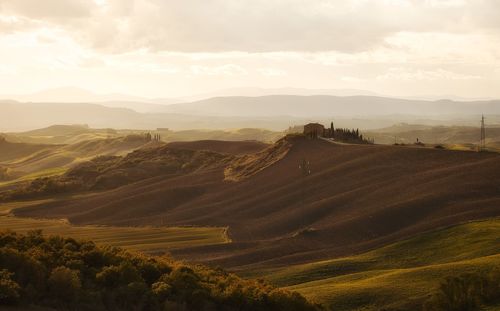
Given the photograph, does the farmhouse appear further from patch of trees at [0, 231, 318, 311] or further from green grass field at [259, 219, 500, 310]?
patch of trees at [0, 231, 318, 311]

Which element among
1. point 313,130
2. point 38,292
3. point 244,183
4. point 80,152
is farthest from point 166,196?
point 80,152

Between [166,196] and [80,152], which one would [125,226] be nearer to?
[166,196]

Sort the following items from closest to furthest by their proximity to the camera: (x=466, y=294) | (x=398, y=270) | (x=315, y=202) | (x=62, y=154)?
(x=466, y=294), (x=398, y=270), (x=315, y=202), (x=62, y=154)

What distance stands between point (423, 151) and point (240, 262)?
37453 mm

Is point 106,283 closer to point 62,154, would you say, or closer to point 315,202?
point 315,202

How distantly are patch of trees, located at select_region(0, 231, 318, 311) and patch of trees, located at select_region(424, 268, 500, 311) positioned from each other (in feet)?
21.8

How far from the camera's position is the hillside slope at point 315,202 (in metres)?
55.5

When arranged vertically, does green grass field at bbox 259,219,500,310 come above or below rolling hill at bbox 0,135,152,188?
below

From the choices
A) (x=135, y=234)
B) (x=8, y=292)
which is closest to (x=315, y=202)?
(x=135, y=234)

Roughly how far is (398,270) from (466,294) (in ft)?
30.7

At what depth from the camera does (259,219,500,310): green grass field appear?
34559 millimetres

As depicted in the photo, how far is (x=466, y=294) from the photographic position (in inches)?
1261

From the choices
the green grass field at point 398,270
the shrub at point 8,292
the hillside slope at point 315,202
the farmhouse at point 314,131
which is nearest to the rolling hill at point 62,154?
the farmhouse at point 314,131

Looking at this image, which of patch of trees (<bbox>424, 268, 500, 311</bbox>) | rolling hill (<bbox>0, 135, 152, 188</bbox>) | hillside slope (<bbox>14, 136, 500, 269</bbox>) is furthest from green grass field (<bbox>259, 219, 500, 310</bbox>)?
rolling hill (<bbox>0, 135, 152, 188</bbox>)
